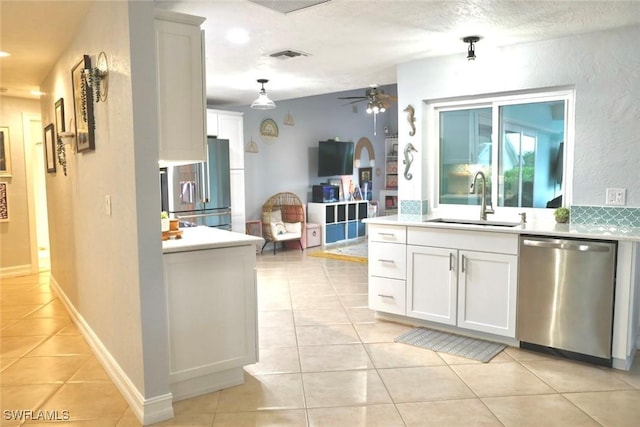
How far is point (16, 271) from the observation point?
611 cm

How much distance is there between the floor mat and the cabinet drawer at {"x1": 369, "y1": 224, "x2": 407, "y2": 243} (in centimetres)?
76

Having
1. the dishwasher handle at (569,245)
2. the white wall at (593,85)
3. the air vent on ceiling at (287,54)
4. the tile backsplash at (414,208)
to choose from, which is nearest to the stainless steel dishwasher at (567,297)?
the dishwasher handle at (569,245)

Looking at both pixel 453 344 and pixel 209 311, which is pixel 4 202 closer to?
pixel 209 311

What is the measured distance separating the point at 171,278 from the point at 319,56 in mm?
2442

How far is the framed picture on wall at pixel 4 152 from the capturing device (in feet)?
19.4

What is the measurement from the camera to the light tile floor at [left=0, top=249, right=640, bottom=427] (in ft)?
8.13

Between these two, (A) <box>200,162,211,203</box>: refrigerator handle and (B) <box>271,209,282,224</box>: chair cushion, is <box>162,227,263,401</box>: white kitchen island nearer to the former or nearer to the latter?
(A) <box>200,162,211,203</box>: refrigerator handle

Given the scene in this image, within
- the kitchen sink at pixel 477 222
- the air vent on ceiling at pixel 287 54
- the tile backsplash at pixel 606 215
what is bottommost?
the kitchen sink at pixel 477 222

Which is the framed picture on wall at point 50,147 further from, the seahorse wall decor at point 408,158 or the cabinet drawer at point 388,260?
the seahorse wall decor at point 408,158

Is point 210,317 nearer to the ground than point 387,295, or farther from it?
farther from it

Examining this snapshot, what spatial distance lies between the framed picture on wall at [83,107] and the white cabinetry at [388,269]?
2.30 meters

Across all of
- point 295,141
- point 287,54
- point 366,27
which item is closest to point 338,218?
point 295,141

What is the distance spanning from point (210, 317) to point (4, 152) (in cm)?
481

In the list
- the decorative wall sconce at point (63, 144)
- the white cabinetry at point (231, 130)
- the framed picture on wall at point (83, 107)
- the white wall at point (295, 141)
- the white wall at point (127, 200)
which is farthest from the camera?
the white wall at point (295, 141)
